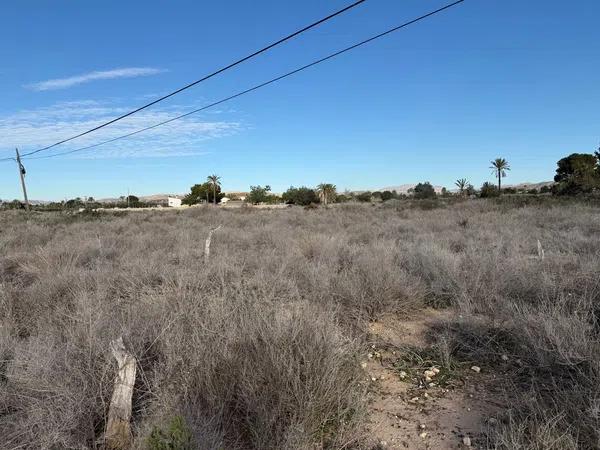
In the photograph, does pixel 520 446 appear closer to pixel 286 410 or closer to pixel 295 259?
pixel 286 410

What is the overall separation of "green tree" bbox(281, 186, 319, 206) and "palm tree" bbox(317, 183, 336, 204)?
4.56ft

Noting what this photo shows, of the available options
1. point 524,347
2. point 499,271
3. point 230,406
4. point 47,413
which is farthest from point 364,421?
point 499,271

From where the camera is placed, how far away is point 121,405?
11.7ft

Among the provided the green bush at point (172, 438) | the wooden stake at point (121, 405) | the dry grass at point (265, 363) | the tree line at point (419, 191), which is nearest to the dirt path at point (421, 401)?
the dry grass at point (265, 363)

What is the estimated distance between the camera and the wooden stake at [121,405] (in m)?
3.43

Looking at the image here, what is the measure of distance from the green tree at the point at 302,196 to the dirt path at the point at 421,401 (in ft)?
248

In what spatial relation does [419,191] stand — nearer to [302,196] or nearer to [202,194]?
[302,196]

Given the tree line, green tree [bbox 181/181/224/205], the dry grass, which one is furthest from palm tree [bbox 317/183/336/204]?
the dry grass

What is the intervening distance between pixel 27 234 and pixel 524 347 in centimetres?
2032

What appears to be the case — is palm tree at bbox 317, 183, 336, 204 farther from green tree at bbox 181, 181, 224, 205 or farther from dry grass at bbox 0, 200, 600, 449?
dry grass at bbox 0, 200, 600, 449

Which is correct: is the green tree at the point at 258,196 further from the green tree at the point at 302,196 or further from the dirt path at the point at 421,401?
the dirt path at the point at 421,401

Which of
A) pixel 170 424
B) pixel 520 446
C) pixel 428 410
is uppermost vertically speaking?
pixel 170 424

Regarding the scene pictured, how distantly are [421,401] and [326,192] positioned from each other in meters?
78.1

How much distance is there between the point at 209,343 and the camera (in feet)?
13.9
